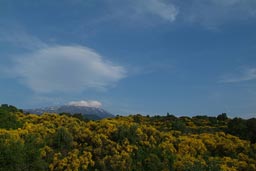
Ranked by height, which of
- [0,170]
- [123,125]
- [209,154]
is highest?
[123,125]

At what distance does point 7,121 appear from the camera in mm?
39375

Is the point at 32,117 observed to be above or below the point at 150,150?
above

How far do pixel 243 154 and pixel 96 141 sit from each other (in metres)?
13.8

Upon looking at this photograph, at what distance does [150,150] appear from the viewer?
36.2 metres

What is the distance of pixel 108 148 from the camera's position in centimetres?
3512

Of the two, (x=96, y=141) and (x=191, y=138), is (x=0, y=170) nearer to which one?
(x=96, y=141)

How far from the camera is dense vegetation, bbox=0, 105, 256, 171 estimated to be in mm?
30641

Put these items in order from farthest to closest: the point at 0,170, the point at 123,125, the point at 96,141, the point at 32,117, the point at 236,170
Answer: the point at 32,117, the point at 123,125, the point at 96,141, the point at 236,170, the point at 0,170

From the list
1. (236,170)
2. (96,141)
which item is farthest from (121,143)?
(236,170)

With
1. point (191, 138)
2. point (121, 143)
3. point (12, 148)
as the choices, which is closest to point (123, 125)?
point (121, 143)

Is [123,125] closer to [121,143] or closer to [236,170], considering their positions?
[121,143]

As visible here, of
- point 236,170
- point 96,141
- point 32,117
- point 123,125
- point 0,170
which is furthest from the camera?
point 32,117

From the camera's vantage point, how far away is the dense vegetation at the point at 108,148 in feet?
101

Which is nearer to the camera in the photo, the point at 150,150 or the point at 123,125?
the point at 150,150
